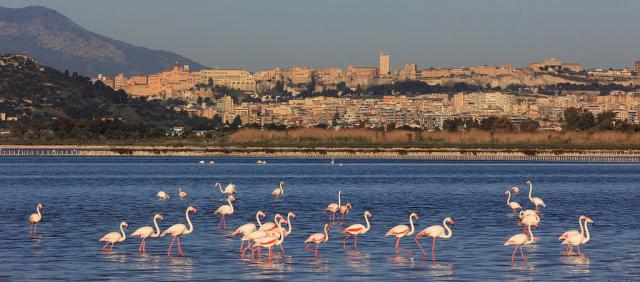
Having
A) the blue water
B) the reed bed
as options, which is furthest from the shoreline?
the blue water

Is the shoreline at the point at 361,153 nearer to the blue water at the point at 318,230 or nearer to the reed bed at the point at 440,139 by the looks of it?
the reed bed at the point at 440,139

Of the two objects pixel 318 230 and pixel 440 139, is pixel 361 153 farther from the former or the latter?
pixel 318 230

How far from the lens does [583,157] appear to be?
A: 15325cm

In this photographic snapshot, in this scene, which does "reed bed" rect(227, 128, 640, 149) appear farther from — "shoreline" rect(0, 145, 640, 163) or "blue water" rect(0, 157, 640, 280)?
"blue water" rect(0, 157, 640, 280)

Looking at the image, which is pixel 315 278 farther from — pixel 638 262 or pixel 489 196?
pixel 489 196

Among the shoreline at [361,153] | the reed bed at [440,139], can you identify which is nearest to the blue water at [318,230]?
the shoreline at [361,153]

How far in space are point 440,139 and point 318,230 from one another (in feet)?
475

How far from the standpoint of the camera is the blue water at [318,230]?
2936 centimetres

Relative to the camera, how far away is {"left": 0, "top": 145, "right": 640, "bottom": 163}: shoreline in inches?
6240

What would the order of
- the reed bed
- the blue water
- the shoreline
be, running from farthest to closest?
the reed bed < the shoreline < the blue water

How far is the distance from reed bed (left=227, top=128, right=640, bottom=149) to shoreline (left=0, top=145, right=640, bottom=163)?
8649mm

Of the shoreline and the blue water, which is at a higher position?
the blue water

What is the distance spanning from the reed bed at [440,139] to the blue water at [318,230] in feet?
308

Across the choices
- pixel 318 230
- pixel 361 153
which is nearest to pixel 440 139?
pixel 361 153
